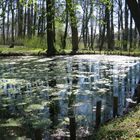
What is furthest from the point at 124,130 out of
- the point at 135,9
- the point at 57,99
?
the point at 135,9

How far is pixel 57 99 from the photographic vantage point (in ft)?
39.5

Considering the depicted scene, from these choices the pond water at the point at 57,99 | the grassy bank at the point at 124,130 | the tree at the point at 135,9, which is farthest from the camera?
the tree at the point at 135,9

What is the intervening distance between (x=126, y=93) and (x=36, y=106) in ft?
14.7

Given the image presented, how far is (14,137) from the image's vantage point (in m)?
8.22

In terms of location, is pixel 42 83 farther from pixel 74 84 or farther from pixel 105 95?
pixel 105 95

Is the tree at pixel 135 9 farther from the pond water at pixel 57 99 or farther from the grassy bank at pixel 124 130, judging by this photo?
the grassy bank at pixel 124 130

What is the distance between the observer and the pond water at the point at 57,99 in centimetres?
871

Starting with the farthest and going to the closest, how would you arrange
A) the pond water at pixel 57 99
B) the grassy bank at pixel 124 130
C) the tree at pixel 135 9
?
1. the tree at pixel 135 9
2. the pond water at pixel 57 99
3. the grassy bank at pixel 124 130

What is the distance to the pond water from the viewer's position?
8711mm

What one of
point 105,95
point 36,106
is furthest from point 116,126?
point 105,95

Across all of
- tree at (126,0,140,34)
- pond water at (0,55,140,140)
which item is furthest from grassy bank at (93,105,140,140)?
tree at (126,0,140,34)

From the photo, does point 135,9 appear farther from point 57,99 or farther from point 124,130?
point 124,130

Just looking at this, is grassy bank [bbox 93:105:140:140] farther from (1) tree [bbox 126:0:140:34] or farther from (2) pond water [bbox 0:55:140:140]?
(1) tree [bbox 126:0:140:34]

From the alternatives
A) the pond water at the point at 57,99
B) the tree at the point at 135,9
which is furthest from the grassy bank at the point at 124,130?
the tree at the point at 135,9
